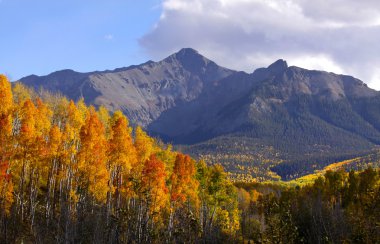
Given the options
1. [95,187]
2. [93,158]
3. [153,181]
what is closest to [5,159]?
[93,158]

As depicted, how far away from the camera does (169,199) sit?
7012 cm

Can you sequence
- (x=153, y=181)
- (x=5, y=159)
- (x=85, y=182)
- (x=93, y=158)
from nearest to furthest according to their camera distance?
(x=5, y=159) → (x=93, y=158) → (x=153, y=181) → (x=85, y=182)

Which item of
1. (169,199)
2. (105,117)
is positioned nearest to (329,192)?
(169,199)

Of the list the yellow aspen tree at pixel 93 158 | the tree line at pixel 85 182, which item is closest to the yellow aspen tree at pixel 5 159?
the tree line at pixel 85 182

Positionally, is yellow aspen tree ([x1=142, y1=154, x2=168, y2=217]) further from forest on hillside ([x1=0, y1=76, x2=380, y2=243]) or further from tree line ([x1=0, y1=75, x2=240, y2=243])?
forest on hillside ([x1=0, y1=76, x2=380, y2=243])

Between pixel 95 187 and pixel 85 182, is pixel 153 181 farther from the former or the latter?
pixel 85 182

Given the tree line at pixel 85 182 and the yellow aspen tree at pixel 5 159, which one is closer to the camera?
the tree line at pixel 85 182

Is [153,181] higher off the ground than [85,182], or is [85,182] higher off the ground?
[153,181]

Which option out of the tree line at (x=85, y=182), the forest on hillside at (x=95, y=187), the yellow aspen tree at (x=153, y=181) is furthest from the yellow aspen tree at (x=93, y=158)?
the yellow aspen tree at (x=153, y=181)

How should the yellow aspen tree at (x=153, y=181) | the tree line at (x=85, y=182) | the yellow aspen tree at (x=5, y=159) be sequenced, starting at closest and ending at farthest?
1. the tree line at (x=85, y=182)
2. the yellow aspen tree at (x=5, y=159)
3. the yellow aspen tree at (x=153, y=181)

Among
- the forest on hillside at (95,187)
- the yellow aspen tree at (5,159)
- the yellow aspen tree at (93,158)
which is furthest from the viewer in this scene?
the yellow aspen tree at (93,158)

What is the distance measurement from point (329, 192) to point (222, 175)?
3818 centimetres

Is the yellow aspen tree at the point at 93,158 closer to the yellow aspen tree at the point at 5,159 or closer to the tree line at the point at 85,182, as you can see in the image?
the tree line at the point at 85,182

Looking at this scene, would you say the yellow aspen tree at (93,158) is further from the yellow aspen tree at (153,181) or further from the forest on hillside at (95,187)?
the yellow aspen tree at (153,181)
